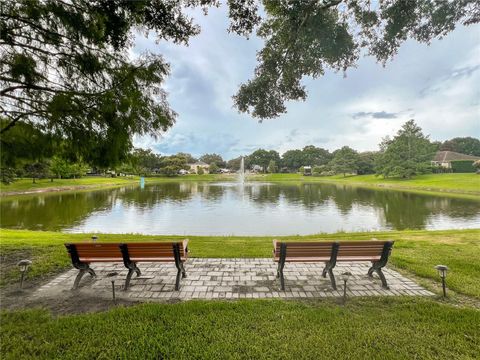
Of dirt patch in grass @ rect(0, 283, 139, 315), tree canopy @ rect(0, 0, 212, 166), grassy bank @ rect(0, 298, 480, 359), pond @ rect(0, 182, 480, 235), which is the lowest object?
pond @ rect(0, 182, 480, 235)

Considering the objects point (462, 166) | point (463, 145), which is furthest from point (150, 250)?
point (463, 145)

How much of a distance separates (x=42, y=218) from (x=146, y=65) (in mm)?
14349

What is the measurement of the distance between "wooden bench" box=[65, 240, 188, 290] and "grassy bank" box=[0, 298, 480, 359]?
2.67 ft

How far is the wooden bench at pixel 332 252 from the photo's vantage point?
391 cm

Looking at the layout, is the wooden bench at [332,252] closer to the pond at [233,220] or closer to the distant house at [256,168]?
the pond at [233,220]

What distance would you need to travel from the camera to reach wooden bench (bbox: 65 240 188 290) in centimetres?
386

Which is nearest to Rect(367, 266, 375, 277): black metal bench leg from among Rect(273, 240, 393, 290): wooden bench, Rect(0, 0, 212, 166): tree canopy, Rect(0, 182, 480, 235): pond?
Rect(273, 240, 393, 290): wooden bench

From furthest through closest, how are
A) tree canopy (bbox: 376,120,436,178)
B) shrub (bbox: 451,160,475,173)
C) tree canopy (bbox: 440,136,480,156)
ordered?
tree canopy (bbox: 440,136,480,156)
shrub (bbox: 451,160,475,173)
tree canopy (bbox: 376,120,436,178)

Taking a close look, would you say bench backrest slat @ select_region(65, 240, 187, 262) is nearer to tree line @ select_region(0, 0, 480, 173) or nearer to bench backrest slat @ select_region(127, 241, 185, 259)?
bench backrest slat @ select_region(127, 241, 185, 259)

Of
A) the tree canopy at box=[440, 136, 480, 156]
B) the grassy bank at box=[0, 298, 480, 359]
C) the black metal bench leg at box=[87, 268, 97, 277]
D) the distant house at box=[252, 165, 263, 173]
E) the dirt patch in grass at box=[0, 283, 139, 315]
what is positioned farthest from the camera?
the distant house at box=[252, 165, 263, 173]

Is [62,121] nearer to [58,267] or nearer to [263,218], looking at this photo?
[58,267]

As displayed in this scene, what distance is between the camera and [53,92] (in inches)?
124

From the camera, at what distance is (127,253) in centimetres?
388

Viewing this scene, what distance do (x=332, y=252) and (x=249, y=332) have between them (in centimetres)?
188
